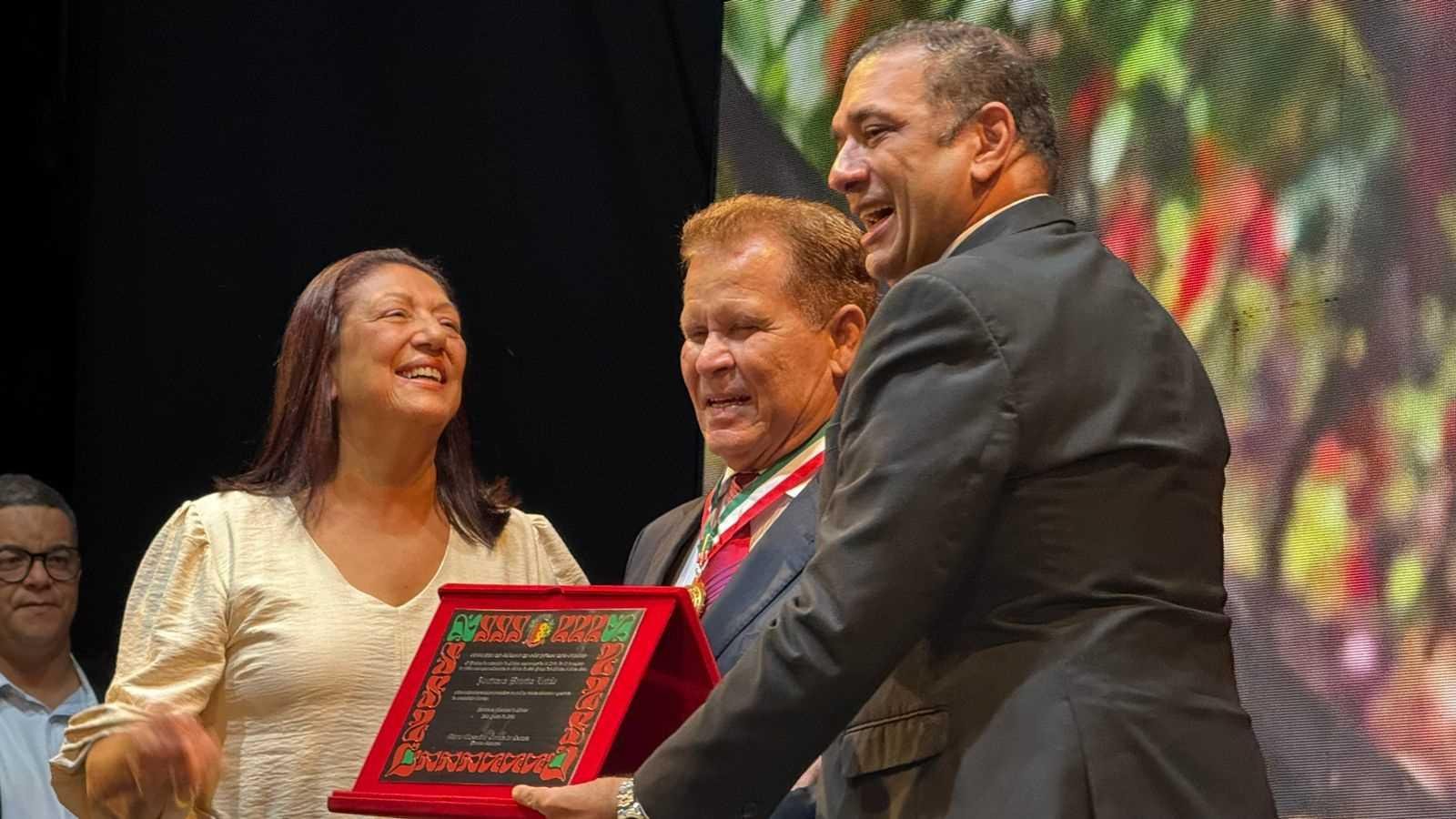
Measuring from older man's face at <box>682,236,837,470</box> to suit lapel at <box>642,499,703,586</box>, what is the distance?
0.20 meters

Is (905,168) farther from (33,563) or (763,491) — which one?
(33,563)

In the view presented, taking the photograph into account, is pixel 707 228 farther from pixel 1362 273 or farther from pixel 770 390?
pixel 1362 273

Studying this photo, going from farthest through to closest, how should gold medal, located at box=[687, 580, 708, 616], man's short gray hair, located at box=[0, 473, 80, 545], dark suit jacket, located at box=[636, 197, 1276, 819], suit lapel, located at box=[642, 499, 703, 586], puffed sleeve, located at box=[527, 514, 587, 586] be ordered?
1. man's short gray hair, located at box=[0, 473, 80, 545]
2. puffed sleeve, located at box=[527, 514, 587, 586]
3. suit lapel, located at box=[642, 499, 703, 586]
4. gold medal, located at box=[687, 580, 708, 616]
5. dark suit jacket, located at box=[636, 197, 1276, 819]

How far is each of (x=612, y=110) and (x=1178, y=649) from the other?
321 cm

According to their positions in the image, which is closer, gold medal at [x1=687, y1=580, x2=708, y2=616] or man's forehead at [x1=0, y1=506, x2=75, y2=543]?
gold medal at [x1=687, y1=580, x2=708, y2=616]

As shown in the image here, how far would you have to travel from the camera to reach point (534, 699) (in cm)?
259

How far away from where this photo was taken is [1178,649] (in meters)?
2.05

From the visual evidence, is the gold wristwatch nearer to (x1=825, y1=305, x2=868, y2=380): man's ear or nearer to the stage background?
(x1=825, y1=305, x2=868, y2=380): man's ear

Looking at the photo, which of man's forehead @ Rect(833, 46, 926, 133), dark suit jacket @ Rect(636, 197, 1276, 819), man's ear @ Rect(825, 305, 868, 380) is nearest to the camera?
dark suit jacket @ Rect(636, 197, 1276, 819)

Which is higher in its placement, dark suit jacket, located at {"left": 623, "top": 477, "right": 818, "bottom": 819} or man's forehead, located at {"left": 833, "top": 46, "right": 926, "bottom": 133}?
man's forehead, located at {"left": 833, "top": 46, "right": 926, "bottom": 133}

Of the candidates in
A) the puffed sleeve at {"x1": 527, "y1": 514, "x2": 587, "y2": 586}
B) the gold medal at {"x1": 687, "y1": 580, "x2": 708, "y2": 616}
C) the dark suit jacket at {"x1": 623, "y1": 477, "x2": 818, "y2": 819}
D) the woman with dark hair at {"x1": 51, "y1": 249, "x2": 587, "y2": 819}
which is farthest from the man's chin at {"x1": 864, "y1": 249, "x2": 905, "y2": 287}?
the puffed sleeve at {"x1": 527, "y1": 514, "x2": 587, "y2": 586}

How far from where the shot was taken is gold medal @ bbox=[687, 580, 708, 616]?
9.48 ft

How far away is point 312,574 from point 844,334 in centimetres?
98

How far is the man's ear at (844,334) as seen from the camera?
9.91ft
